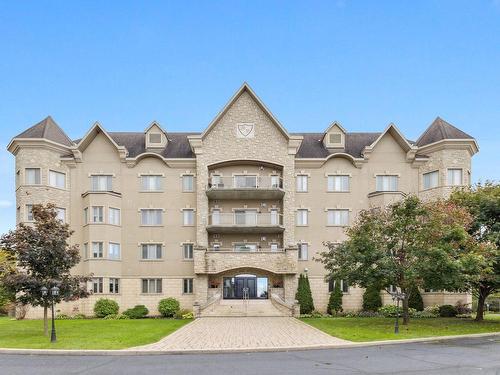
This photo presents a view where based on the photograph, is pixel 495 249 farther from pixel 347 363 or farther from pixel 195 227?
pixel 195 227

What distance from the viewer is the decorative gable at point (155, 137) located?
40.9 meters

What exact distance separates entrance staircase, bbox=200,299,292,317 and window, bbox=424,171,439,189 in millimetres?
14770

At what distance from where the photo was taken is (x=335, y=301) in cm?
3728

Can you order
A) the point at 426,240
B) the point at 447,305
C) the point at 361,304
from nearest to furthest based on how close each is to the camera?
the point at 426,240 < the point at 447,305 < the point at 361,304

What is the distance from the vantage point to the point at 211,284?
1526 inches

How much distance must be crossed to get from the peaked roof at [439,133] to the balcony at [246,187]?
12.0 metres

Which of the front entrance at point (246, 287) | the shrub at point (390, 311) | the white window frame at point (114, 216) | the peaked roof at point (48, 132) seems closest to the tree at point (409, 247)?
the shrub at point (390, 311)

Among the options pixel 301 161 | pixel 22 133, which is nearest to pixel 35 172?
pixel 22 133

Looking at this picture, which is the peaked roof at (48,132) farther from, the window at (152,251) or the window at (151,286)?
the window at (151,286)

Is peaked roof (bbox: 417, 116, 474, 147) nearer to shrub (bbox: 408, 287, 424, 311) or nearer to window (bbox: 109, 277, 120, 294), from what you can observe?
shrub (bbox: 408, 287, 424, 311)

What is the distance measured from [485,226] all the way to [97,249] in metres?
26.3

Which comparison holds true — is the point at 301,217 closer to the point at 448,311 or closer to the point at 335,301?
the point at 335,301

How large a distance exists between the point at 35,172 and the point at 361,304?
26233 mm

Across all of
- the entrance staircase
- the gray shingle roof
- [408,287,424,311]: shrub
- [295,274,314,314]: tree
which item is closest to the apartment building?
the gray shingle roof
